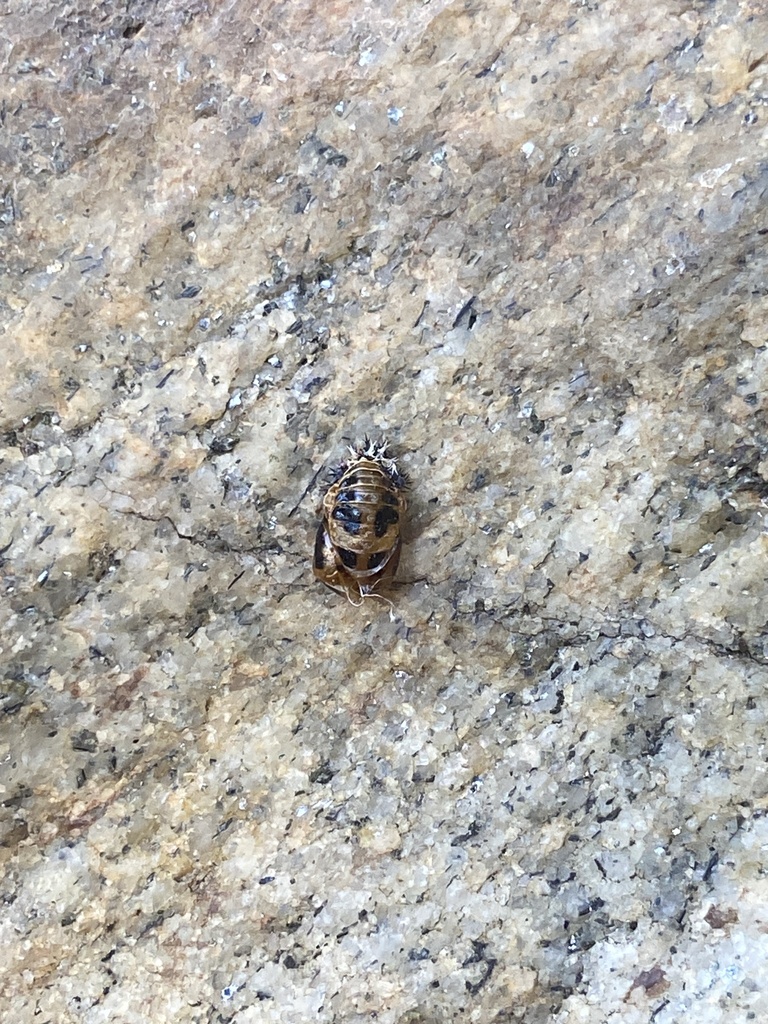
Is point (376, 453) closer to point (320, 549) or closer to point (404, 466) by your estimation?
point (404, 466)

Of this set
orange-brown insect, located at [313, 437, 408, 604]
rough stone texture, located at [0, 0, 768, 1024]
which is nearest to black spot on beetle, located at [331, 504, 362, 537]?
orange-brown insect, located at [313, 437, 408, 604]

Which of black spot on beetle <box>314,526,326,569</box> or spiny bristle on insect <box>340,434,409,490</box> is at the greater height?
spiny bristle on insect <box>340,434,409,490</box>

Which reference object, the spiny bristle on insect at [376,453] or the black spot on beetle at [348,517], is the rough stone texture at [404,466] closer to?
the spiny bristle on insect at [376,453]

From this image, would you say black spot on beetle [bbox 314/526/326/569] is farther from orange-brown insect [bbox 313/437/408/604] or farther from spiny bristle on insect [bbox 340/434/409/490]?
spiny bristle on insect [bbox 340/434/409/490]

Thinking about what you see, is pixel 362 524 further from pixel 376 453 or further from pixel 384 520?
pixel 376 453

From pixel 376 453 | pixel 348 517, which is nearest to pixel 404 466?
pixel 376 453

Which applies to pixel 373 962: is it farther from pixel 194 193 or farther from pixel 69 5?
pixel 69 5
